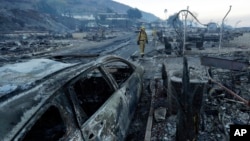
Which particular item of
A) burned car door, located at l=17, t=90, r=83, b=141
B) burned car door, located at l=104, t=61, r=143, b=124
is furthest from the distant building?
burned car door, located at l=17, t=90, r=83, b=141

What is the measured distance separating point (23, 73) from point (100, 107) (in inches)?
41.5

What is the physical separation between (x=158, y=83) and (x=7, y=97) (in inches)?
237

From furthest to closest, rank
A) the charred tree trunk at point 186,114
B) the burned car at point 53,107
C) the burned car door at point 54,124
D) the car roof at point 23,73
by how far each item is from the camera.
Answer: the charred tree trunk at point 186,114, the car roof at point 23,73, the burned car door at point 54,124, the burned car at point 53,107

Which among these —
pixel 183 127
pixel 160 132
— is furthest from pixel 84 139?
pixel 160 132

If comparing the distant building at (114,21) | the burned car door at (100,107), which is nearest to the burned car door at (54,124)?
the burned car door at (100,107)

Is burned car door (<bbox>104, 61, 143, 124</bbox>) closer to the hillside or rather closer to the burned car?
the burned car

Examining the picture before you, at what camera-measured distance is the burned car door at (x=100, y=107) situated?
2.96 m

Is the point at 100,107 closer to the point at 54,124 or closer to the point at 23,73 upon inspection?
the point at 54,124

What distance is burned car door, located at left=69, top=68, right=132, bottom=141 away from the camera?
2959 millimetres

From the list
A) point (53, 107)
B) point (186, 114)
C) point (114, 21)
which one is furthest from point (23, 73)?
point (114, 21)

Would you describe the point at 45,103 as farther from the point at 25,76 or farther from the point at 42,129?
the point at 42,129

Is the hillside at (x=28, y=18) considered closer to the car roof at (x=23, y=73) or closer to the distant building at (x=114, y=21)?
the distant building at (x=114, y=21)

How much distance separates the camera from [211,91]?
6516 mm

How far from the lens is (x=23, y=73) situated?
9.89 ft
